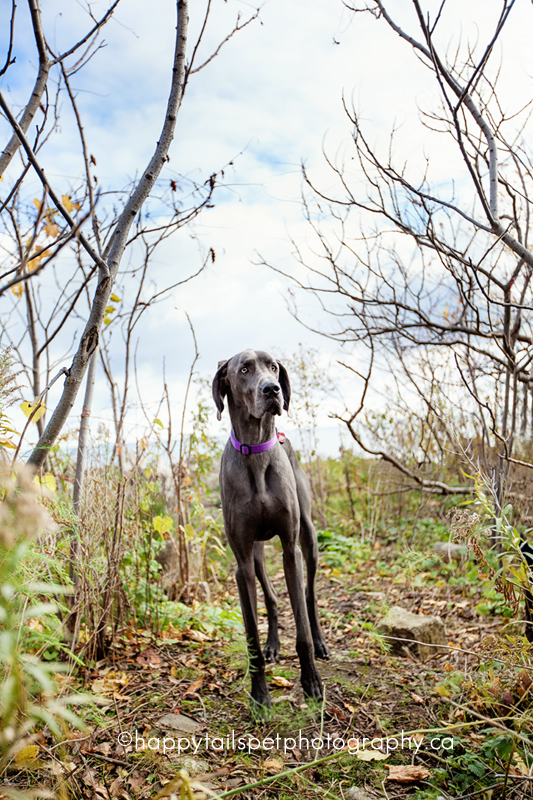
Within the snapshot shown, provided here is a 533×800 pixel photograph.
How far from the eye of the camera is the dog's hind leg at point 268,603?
12.3 feet

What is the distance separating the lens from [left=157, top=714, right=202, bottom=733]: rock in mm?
2711

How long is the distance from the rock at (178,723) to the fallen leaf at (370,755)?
844 millimetres

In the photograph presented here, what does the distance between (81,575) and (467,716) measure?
6.92ft

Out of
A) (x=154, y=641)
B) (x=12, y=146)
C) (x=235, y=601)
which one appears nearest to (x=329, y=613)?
(x=235, y=601)

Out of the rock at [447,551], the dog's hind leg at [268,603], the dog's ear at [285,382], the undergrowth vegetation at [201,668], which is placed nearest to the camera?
the undergrowth vegetation at [201,668]

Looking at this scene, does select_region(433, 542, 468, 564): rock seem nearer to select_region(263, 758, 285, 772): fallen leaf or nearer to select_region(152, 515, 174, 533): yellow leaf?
select_region(152, 515, 174, 533): yellow leaf

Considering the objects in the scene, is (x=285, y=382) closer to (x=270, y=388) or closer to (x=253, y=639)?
(x=270, y=388)

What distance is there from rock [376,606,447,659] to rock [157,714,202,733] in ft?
4.98

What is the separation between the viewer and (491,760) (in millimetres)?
2230

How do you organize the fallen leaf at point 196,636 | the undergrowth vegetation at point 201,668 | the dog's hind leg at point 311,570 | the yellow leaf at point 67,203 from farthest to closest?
the fallen leaf at point 196,636, the dog's hind leg at point 311,570, the yellow leaf at point 67,203, the undergrowth vegetation at point 201,668

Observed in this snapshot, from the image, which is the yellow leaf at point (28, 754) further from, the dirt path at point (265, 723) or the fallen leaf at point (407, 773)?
the fallen leaf at point (407, 773)

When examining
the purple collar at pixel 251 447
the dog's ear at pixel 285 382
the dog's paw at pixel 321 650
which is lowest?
the dog's paw at pixel 321 650

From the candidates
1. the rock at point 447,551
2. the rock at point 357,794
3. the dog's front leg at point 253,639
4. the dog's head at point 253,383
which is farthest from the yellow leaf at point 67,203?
the rock at point 447,551

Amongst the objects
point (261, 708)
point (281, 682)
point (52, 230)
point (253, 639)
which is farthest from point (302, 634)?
point (52, 230)
